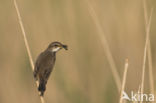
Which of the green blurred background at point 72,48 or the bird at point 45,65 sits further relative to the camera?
the green blurred background at point 72,48

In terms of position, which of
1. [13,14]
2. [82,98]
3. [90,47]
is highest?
[13,14]

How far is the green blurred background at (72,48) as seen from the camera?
559 cm

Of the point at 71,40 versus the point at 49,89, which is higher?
the point at 71,40

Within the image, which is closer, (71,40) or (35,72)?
(35,72)

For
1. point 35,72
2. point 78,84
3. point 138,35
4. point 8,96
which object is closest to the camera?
point 35,72

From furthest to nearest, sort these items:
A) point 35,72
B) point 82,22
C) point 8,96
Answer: point 82,22 → point 8,96 → point 35,72

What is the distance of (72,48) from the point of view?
6062mm

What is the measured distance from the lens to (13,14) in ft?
21.8

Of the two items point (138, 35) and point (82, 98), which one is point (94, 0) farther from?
point (82, 98)

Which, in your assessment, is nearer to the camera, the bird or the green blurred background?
the bird

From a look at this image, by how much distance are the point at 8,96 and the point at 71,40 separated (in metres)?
1.19

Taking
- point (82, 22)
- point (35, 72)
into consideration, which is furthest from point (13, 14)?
point (35, 72)

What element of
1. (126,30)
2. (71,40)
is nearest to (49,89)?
(71,40)

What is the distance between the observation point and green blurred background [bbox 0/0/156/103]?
5.59 meters
